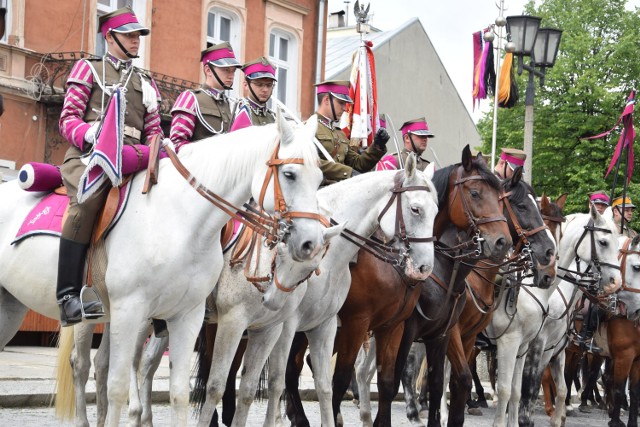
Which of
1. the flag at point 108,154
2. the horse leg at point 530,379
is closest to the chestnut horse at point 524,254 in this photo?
the horse leg at point 530,379

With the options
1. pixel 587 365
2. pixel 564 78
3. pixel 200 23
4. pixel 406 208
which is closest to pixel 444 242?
pixel 406 208

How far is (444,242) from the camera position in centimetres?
1059

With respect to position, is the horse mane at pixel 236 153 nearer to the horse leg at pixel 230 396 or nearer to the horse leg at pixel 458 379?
the horse leg at pixel 230 396

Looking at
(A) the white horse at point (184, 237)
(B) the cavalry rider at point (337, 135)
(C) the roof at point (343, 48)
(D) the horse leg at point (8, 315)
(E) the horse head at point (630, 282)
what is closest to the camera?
(A) the white horse at point (184, 237)

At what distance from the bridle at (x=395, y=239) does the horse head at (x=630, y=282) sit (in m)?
5.67

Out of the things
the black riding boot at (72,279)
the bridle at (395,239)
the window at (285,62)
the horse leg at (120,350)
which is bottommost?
the horse leg at (120,350)

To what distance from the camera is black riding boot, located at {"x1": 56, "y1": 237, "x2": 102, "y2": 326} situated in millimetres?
7043

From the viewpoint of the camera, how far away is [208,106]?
8.89 metres

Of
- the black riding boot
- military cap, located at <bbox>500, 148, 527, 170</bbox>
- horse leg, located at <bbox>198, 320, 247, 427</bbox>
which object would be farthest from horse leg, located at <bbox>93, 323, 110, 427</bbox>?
military cap, located at <bbox>500, 148, 527, 170</bbox>

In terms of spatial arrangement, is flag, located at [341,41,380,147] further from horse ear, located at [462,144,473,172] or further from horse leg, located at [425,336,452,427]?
horse leg, located at [425,336,452,427]

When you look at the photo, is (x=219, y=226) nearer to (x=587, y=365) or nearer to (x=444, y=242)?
(x=444, y=242)

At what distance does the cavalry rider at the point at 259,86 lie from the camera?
9.39 meters

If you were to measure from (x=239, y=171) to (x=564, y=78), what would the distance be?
104ft

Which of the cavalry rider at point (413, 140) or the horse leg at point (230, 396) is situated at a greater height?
the cavalry rider at point (413, 140)
